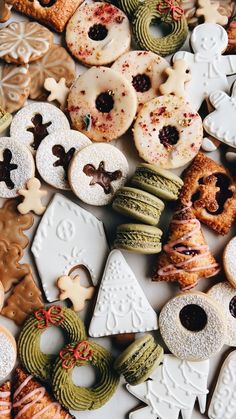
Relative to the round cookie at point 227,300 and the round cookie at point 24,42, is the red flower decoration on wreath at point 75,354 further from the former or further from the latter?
the round cookie at point 24,42

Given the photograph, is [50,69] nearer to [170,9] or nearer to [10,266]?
[170,9]

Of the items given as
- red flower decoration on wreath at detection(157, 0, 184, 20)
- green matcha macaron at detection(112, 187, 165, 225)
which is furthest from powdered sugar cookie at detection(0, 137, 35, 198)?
red flower decoration on wreath at detection(157, 0, 184, 20)

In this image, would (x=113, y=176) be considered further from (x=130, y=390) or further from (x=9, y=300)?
(x=130, y=390)

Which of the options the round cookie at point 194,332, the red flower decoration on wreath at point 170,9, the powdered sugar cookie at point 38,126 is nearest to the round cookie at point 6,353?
the round cookie at point 194,332

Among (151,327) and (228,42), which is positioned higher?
(228,42)

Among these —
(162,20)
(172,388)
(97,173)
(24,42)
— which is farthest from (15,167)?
(172,388)

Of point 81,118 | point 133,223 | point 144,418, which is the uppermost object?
point 81,118

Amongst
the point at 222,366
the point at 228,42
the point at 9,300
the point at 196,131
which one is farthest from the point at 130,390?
the point at 228,42
